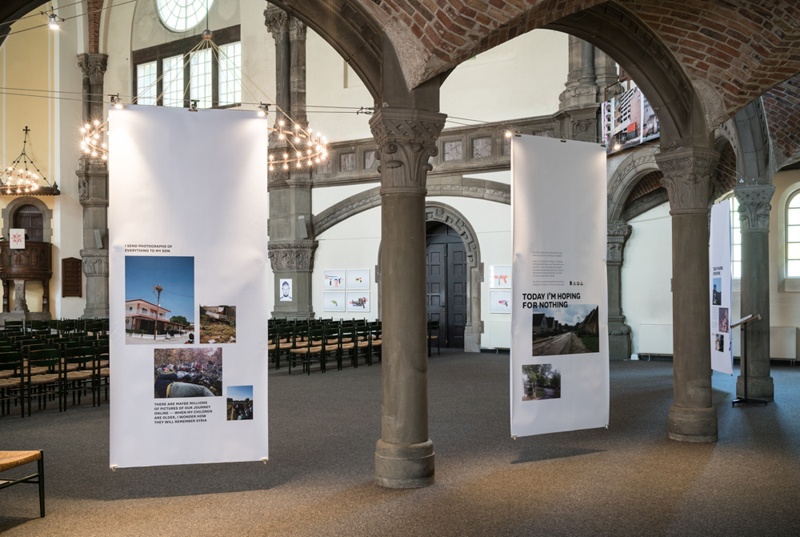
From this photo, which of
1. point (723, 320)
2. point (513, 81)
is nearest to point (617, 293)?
point (513, 81)

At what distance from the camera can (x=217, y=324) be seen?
5570 millimetres

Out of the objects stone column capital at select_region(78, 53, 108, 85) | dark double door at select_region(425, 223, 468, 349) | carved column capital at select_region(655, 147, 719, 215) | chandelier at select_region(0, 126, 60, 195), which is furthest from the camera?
stone column capital at select_region(78, 53, 108, 85)

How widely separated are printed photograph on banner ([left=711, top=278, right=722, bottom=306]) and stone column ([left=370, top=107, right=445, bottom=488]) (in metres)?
5.51

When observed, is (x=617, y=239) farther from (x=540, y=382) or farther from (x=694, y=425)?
(x=540, y=382)

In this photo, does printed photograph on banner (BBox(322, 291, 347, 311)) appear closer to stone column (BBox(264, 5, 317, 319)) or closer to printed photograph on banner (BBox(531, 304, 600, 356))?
stone column (BBox(264, 5, 317, 319))

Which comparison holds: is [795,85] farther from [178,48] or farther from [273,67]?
[178,48]

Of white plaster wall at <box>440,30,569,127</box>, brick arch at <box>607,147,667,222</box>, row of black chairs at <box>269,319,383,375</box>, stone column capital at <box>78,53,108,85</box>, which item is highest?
stone column capital at <box>78,53,108,85</box>

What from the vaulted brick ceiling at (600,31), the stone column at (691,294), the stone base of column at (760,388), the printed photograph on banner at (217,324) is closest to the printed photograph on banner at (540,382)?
the stone column at (691,294)

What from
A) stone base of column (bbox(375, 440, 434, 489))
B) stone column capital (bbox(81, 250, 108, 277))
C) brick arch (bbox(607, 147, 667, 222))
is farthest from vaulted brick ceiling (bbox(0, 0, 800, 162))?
stone column capital (bbox(81, 250, 108, 277))

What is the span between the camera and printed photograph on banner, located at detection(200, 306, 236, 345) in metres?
5.54

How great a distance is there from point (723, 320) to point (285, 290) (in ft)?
40.3

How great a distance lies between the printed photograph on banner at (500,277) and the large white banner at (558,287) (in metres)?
9.62

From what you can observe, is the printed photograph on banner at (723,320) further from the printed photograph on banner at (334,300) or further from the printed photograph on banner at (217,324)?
the printed photograph on banner at (334,300)

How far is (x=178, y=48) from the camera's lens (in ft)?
74.2
